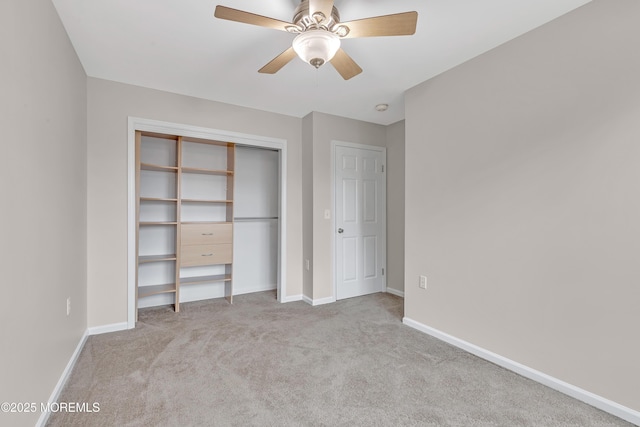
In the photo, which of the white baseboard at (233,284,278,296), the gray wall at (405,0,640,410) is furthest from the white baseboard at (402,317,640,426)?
the white baseboard at (233,284,278,296)

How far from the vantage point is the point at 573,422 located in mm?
1650

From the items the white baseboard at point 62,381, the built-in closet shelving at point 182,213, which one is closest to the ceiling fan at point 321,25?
the built-in closet shelving at point 182,213

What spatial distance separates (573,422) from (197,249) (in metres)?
3.43

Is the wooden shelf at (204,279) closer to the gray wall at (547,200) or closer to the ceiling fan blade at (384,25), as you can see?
the gray wall at (547,200)

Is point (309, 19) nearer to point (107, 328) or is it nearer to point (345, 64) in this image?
point (345, 64)

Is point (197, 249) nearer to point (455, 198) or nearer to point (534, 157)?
point (455, 198)

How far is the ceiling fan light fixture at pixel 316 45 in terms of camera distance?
1.72 metres

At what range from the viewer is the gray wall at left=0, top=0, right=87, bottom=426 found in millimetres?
1278

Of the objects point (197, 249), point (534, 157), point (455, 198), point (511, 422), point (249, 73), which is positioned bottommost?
point (511, 422)

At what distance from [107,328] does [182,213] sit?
145cm

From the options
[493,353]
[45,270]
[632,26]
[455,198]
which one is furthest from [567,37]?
[45,270]

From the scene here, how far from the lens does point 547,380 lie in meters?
1.99

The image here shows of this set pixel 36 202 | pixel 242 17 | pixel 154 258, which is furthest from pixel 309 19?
pixel 154 258

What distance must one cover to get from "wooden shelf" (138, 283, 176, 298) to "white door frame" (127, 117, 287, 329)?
28 centimetres
